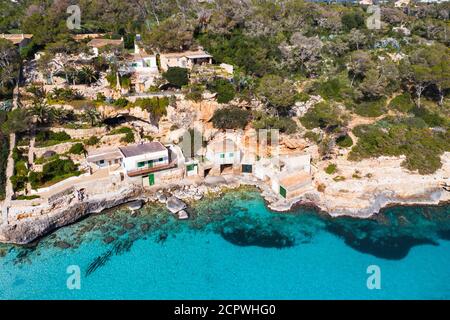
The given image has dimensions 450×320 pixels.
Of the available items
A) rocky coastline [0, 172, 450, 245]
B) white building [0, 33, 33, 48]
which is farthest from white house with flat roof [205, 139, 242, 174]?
white building [0, 33, 33, 48]

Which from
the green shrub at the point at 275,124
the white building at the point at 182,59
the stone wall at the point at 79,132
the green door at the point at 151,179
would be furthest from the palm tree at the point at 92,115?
the green shrub at the point at 275,124

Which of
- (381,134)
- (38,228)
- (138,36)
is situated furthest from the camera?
(138,36)

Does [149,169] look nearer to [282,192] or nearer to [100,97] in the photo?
[100,97]

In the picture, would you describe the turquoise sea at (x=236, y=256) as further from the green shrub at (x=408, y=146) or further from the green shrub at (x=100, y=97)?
the green shrub at (x=100, y=97)

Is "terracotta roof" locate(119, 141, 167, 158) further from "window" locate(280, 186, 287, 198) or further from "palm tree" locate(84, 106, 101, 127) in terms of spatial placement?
"window" locate(280, 186, 287, 198)

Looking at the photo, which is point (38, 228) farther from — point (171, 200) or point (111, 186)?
point (171, 200)

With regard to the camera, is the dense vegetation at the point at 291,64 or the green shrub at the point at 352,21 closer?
the dense vegetation at the point at 291,64

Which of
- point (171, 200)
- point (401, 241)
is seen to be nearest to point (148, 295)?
point (171, 200)
